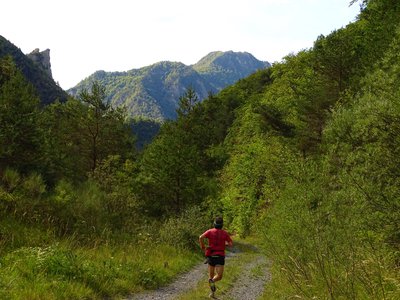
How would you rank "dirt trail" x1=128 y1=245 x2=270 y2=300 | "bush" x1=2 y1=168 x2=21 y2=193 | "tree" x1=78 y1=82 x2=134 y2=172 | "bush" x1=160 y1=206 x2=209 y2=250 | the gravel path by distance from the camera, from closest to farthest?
1. the gravel path
2. "dirt trail" x1=128 y1=245 x2=270 y2=300
3. "bush" x1=2 y1=168 x2=21 y2=193
4. "bush" x1=160 y1=206 x2=209 y2=250
5. "tree" x1=78 y1=82 x2=134 y2=172

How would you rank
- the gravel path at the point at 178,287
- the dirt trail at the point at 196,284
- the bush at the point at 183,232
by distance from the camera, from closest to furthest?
the gravel path at the point at 178,287 < the dirt trail at the point at 196,284 < the bush at the point at 183,232

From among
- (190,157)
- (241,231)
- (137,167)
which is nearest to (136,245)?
(190,157)

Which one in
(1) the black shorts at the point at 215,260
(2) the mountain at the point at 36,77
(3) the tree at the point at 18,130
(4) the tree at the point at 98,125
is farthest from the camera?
(2) the mountain at the point at 36,77

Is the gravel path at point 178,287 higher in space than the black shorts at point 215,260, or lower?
lower

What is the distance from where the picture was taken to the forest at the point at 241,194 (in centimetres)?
756

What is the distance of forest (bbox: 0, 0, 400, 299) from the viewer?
24.8 feet

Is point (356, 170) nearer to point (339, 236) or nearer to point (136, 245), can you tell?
point (339, 236)

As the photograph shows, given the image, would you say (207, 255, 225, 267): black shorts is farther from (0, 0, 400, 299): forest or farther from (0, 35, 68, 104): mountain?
(0, 35, 68, 104): mountain

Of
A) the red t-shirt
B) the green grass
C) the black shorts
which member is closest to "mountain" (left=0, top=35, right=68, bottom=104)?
the green grass

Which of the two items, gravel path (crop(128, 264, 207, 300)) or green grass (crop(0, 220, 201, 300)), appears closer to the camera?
green grass (crop(0, 220, 201, 300))

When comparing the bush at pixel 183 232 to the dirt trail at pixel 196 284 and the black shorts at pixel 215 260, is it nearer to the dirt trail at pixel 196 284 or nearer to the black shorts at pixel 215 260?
the dirt trail at pixel 196 284

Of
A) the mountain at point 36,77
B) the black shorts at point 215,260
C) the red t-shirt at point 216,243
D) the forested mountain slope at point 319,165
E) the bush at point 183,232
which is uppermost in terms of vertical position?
the mountain at point 36,77

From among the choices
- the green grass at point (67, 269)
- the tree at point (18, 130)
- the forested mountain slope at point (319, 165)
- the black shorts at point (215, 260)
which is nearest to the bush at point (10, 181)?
the green grass at point (67, 269)

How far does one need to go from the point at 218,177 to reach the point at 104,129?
29515mm
